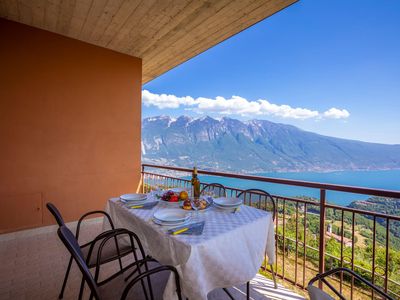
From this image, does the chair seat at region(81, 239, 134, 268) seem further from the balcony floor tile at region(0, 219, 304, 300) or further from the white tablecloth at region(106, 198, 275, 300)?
the balcony floor tile at region(0, 219, 304, 300)

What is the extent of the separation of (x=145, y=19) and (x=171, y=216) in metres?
2.79

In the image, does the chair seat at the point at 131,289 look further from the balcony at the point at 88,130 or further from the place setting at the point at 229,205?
the place setting at the point at 229,205

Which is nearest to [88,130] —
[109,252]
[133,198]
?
[133,198]

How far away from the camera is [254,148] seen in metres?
27.9

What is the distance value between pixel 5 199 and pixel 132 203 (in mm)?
2527

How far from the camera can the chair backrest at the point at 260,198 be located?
215 cm

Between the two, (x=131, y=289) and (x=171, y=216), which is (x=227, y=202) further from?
(x=131, y=289)

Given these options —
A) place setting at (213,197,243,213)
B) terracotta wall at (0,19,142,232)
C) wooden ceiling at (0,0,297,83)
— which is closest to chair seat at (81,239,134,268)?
place setting at (213,197,243,213)

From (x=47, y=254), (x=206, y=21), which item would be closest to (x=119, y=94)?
(x=206, y=21)

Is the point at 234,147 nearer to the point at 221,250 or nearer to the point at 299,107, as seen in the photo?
the point at 299,107

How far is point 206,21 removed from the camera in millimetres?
2979

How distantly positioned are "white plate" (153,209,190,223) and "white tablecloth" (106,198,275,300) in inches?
2.2

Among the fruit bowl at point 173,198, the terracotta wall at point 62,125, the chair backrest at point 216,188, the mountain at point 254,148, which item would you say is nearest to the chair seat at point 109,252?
the fruit bowl at point 173,198

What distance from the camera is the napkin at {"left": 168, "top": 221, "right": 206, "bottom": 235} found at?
1260mm
